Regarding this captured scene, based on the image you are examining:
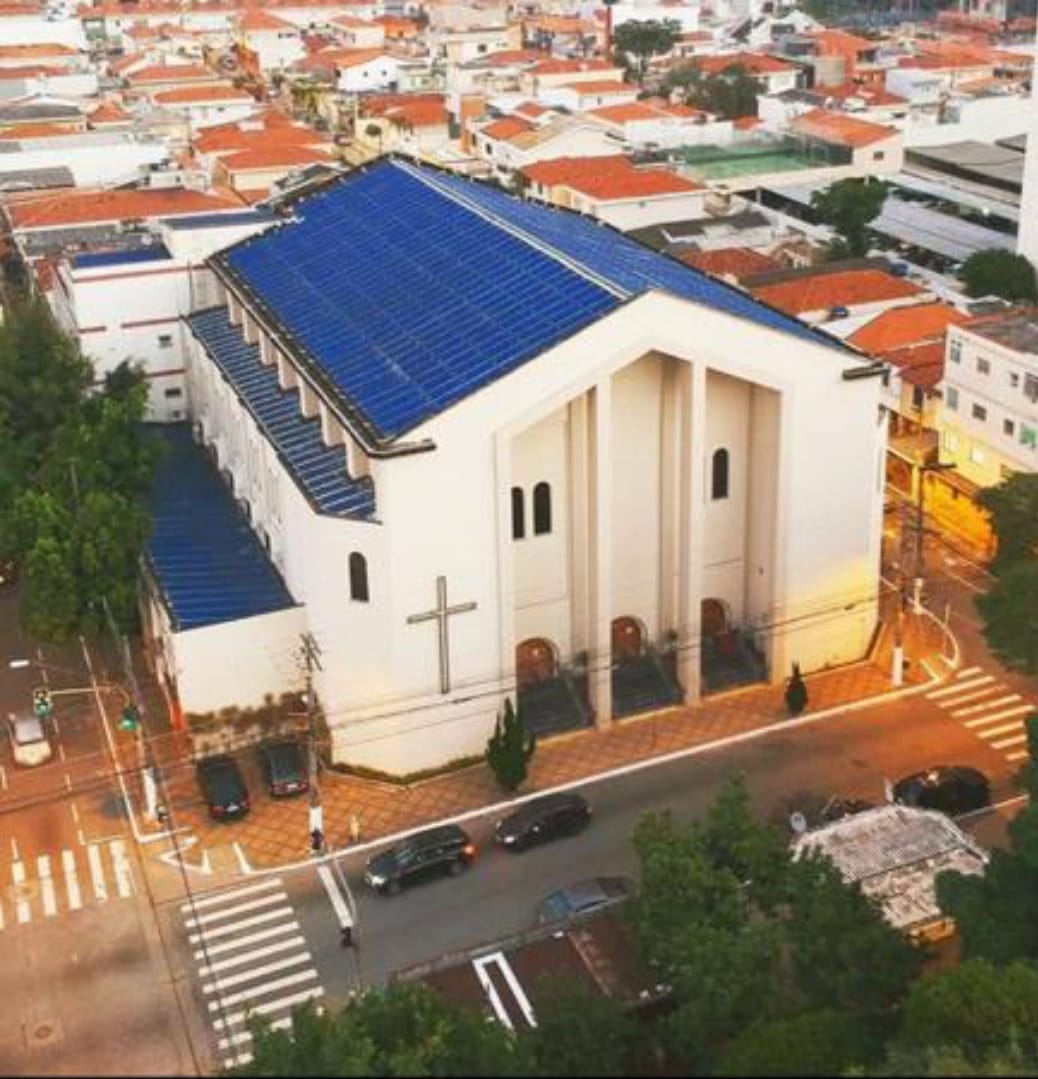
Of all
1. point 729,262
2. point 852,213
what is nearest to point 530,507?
point 729,262

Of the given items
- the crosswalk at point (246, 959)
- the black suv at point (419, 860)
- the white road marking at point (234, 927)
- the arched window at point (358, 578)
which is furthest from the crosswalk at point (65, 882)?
the arched window at point (358, 578)

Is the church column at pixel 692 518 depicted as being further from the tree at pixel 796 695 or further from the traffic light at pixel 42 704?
the traffic light at pixel 42 704

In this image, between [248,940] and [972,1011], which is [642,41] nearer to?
[248,940]

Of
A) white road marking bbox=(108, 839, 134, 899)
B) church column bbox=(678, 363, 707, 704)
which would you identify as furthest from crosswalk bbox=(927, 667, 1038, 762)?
white road marking bbox=(108, 839, 134, 899)

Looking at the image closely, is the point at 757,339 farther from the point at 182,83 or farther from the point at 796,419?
the point at 182,83

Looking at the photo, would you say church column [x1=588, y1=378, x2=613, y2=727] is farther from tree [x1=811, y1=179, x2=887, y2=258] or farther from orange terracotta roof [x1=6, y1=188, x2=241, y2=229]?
tree [x1=811, y1=179, x2=887, y2=258]

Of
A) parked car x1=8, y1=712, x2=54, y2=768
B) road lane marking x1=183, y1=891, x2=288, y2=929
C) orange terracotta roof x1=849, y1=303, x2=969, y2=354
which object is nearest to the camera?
road lane marking x1=183, y1=891, x2=288, y2=929

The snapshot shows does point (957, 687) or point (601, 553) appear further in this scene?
point (957, 687)
